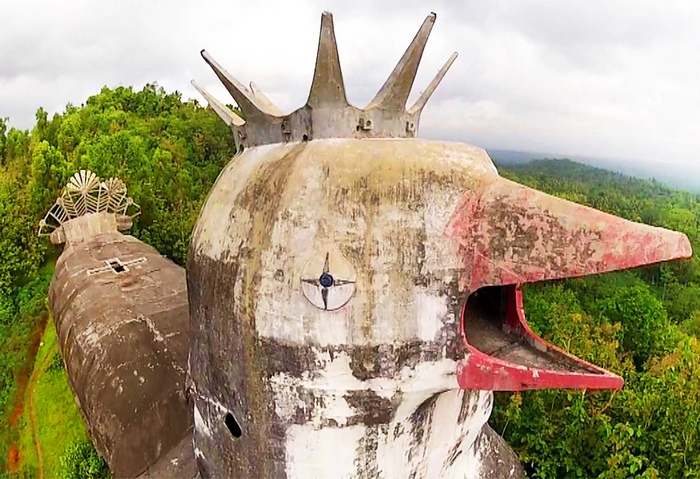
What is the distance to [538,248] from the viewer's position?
3.83 m

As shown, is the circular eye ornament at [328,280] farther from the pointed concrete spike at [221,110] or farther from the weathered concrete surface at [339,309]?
the pointed concrete spike at [221,110]

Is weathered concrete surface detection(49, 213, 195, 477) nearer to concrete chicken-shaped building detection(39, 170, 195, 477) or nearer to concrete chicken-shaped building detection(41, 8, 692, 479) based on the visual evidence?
concrete chicken-shaped building detection(39, 170, 195, 477)

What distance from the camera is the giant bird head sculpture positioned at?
3.89m

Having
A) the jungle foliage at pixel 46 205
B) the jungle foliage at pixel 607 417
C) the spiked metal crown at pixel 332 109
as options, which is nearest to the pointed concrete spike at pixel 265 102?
the spiked metal crown at pixel 332 109

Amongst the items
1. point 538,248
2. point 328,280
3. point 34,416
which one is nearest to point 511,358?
point 538,248

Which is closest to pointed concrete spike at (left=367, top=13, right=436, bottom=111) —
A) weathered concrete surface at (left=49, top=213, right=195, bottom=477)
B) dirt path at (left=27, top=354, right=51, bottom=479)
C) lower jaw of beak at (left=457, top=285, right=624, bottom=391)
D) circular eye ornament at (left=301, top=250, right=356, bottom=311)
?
circular eye ornament at (left=301, top=250, right=356, bottom=311)

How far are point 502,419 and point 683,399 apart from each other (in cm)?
280

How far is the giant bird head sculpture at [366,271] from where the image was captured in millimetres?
3889

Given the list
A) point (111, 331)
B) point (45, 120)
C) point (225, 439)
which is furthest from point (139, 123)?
point (225, 439)

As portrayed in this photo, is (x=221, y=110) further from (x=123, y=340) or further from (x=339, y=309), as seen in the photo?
(x=123, y=340)

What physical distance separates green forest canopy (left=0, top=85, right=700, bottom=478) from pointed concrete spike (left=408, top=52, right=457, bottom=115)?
202cm

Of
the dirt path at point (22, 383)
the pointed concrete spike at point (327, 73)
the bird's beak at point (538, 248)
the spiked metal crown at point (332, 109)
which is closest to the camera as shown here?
the bird's beak at point (538, 248)

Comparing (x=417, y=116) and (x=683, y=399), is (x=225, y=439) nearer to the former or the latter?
(x=417, y=116)

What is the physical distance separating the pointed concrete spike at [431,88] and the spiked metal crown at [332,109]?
9 centimetres
